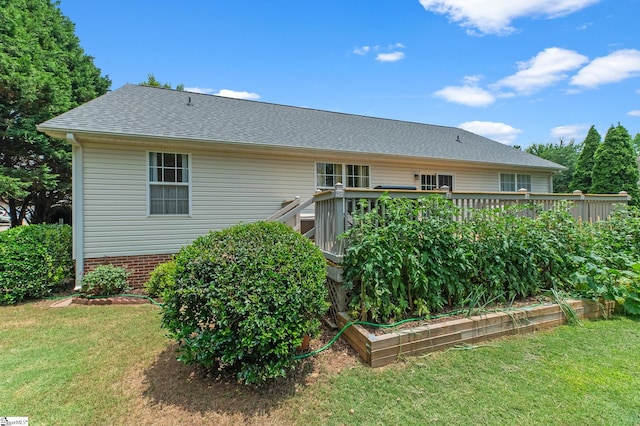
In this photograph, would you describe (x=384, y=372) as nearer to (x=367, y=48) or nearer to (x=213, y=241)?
(x=213, y=241)

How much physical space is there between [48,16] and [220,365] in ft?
52.9

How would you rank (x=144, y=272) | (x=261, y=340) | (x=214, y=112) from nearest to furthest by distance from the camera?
(x=261, y=340) < (x=144, y=272) < (x=214, y=112)

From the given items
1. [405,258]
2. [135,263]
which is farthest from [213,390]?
[135,263]

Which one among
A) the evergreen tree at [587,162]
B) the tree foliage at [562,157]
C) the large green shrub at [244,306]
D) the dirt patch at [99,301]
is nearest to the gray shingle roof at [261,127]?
the dirt patch at [99,301]

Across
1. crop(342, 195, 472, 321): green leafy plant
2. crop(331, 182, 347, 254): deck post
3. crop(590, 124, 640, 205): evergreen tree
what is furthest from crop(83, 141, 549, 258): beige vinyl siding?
crop(590, 124, 640, 205): evergreen tree

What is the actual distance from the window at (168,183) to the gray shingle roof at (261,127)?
25.3 inches

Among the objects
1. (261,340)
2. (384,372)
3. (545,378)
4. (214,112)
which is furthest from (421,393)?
(214,112)

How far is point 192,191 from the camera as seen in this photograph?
680cm

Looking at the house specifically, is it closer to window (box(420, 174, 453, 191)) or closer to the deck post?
window (box(420, 174, 453, 191))

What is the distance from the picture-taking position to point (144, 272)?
635cm

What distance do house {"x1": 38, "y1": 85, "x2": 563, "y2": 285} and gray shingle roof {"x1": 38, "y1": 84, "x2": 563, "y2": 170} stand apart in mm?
38

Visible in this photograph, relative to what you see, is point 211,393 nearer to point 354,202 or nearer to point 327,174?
point 354,202

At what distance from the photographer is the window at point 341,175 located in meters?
8.33

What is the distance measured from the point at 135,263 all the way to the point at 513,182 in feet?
41.8
